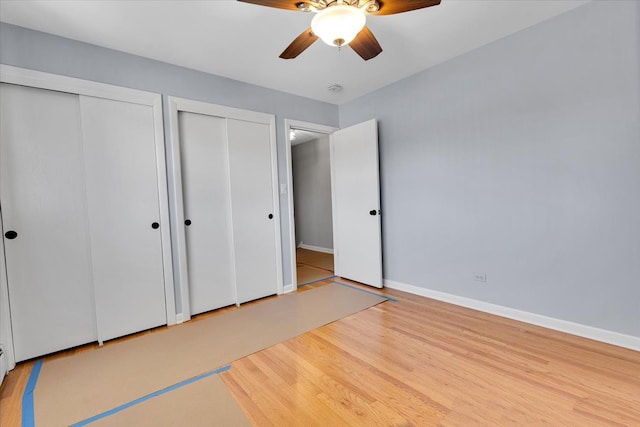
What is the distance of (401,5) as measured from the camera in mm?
1577

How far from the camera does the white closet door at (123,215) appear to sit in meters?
2.34

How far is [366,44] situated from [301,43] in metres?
0.44

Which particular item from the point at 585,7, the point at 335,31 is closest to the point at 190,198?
the point at 335,31

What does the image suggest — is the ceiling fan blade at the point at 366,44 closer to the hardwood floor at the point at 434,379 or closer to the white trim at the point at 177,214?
the white trim at the point at 177,214

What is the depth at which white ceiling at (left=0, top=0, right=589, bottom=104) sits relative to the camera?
195 cm

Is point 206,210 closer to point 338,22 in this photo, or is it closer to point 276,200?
point 276,200

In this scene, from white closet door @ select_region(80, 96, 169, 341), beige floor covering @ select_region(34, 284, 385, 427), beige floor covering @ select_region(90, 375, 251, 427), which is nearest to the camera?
beige floor covering @ select_region(90, 375, 251, 427)

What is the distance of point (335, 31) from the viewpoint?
5.11 feet

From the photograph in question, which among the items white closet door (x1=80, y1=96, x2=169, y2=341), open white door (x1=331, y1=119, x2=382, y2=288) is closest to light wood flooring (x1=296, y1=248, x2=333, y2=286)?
open white door (x1=331, y1=119, x2=382, y2=288)

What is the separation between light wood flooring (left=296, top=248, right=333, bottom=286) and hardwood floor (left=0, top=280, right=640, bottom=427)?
1.66 meters

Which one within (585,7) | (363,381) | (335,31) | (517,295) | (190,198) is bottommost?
(363,381)

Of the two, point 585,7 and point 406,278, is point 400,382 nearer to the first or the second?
point 406,278

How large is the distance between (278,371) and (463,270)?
6.71 ft

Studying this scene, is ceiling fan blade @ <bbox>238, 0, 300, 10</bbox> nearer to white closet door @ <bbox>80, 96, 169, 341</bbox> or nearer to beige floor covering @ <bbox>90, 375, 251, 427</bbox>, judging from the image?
white closet door @ <bbox>80, 96, 169, 341</bbox>
